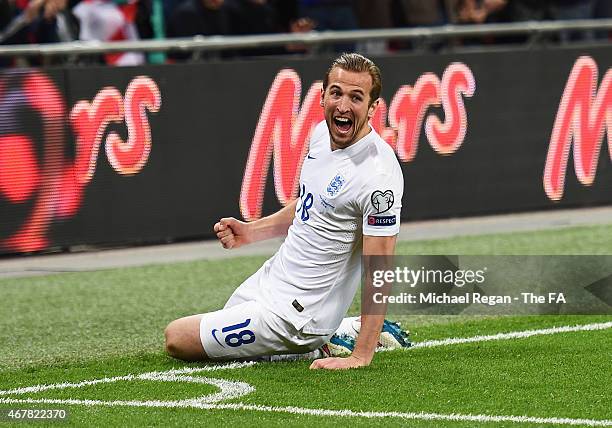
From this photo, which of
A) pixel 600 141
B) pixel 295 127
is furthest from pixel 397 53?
pixel 600 141

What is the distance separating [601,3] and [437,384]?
11.1m

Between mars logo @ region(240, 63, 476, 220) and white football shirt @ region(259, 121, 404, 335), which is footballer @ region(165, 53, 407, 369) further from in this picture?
mars logo @ region(240, 63, 476, 220)

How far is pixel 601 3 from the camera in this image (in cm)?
1745

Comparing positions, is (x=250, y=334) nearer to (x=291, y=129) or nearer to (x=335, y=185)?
(x=335, y=185)

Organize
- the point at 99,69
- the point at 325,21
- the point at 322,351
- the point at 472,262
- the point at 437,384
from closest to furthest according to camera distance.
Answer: the point at 437,384
the point at 322,351
the point at 472,262
the point at 99,69
the point at 325,21

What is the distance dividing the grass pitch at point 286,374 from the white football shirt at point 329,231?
35 centimetres

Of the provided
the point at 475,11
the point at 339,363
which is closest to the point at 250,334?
the point at 339,363

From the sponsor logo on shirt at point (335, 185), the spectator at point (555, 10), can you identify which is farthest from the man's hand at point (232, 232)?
the spectator at point (555, 10)

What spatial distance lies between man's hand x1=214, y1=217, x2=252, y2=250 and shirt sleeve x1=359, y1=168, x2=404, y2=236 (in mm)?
783

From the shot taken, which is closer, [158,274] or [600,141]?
[158,274]

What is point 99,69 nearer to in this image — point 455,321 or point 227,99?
point 227,99

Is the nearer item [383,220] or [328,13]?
[383,220]

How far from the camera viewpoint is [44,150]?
12.3 m

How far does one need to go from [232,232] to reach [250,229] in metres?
0.11
